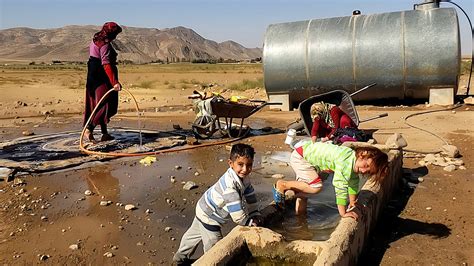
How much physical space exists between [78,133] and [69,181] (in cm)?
418

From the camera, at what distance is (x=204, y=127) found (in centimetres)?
1013

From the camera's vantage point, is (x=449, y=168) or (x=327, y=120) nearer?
(x=449, y=168)

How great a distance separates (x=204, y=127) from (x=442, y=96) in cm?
739

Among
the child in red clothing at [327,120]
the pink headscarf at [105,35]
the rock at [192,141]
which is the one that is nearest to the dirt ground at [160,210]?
the rock at [192,141]

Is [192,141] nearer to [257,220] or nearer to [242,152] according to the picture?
[257,220]

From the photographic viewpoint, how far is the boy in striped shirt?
4.60 meters

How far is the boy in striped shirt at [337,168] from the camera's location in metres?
4.60

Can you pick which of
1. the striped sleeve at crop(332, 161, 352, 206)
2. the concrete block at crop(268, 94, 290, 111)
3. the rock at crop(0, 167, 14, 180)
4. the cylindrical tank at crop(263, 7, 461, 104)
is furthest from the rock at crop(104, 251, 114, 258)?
the concrete block at crop(268, 94, 290, 111)

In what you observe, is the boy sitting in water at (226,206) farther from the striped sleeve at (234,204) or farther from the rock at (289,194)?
the rock at (289,194)

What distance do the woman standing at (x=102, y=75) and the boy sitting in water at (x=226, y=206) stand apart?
558cm

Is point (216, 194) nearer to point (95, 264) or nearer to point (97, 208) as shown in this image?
point (95, 264)

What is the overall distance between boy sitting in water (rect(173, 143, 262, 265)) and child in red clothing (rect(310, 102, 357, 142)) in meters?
4.19

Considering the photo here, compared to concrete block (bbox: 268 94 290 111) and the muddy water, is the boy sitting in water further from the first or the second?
concrete block (bbox: 268 94 290 111)

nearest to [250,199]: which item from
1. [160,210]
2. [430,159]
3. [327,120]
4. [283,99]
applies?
[160,210]
